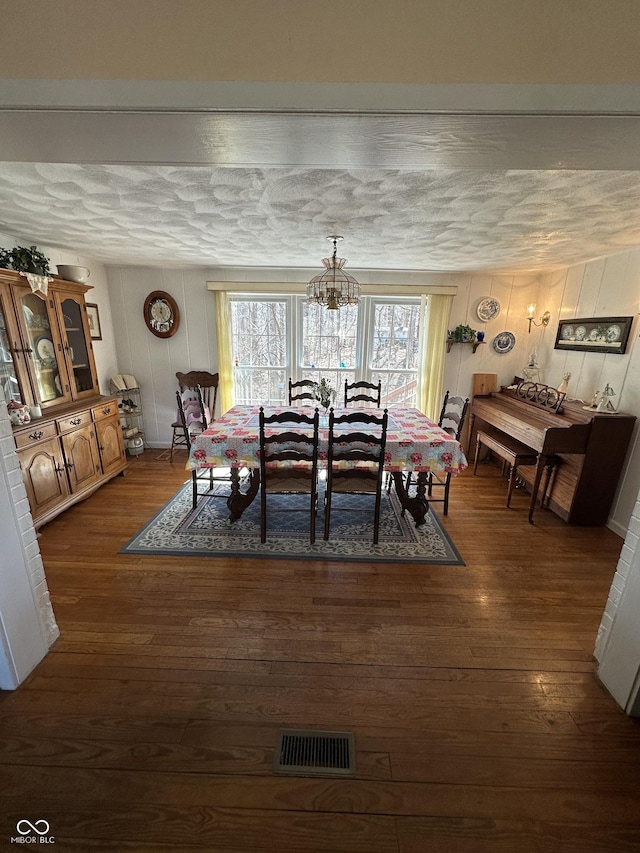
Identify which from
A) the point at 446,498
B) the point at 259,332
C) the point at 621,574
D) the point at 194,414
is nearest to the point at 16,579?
the point at 194,414

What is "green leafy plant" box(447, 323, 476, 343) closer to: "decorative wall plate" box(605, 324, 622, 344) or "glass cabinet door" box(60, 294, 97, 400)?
"decorative wall plate" box(605, 324, 622, 344)

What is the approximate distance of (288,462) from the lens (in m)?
2.50

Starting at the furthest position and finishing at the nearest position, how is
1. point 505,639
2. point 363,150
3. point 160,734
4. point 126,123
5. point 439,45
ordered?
1. point 505,639
2. point 160,734
3. point 363,150
4. point 126,123
5. point 439,45

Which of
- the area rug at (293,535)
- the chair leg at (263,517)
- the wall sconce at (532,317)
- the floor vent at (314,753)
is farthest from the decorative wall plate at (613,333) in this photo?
the floor vent at (314,753)

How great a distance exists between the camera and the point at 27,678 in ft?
4.89

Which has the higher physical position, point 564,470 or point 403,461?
point 403,461

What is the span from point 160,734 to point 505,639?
5.49ft

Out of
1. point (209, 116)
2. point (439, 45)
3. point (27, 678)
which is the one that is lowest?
point (27, 678)

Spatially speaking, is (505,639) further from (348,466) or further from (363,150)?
(363,150)

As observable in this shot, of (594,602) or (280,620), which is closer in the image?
(280,620)

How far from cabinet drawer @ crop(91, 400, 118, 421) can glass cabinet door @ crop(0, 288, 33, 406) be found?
58cm

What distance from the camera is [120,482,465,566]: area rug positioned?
236cm

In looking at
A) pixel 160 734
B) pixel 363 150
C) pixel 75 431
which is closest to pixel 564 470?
pixel 363 150

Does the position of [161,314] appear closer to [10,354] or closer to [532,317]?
[10,354]
